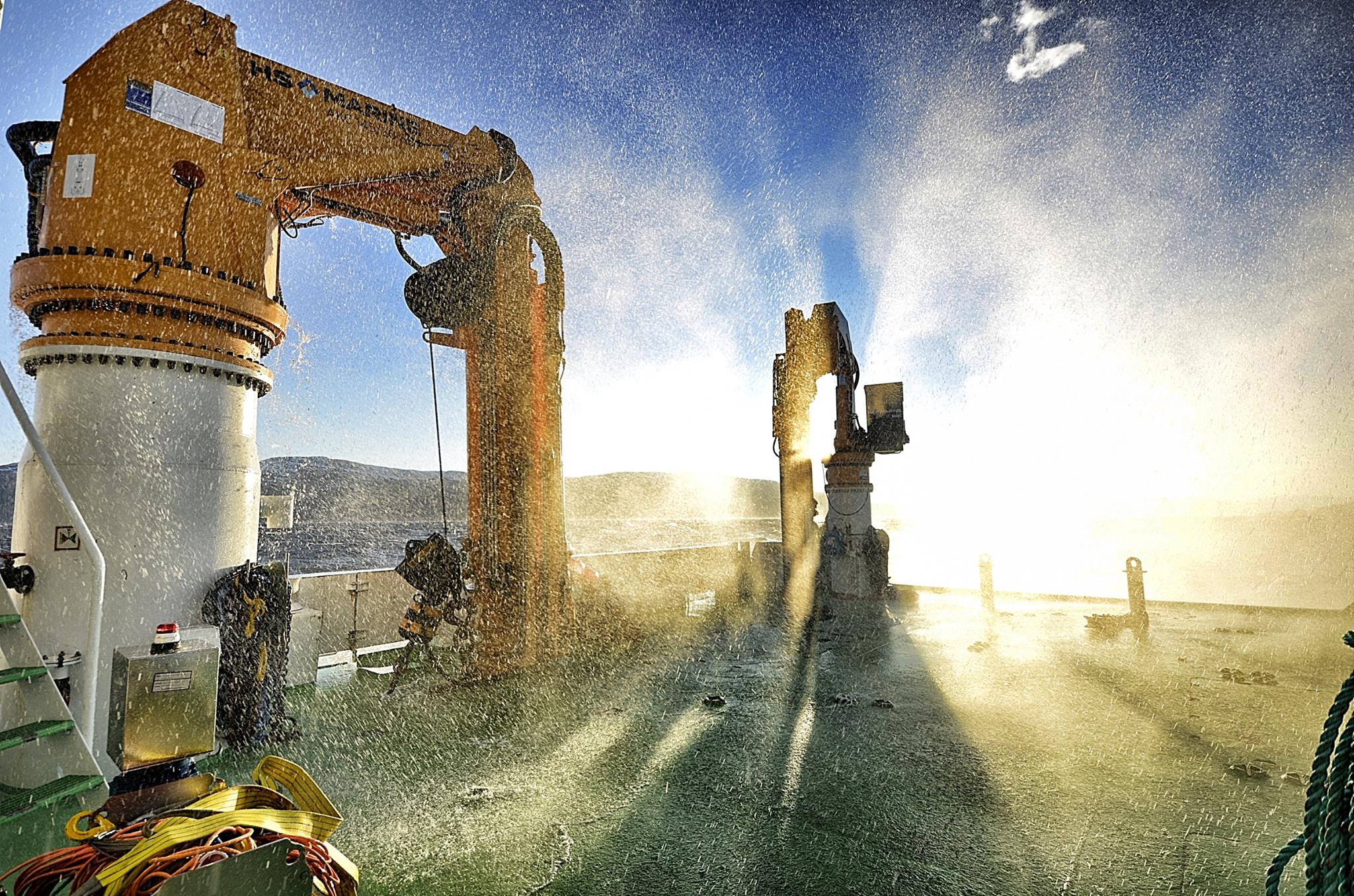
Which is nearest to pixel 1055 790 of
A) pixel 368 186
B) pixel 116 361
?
pixel 116 361

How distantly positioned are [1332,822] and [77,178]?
7623 mm

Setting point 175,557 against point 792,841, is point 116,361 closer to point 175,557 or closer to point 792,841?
point 175,557

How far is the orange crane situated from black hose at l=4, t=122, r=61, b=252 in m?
0.01

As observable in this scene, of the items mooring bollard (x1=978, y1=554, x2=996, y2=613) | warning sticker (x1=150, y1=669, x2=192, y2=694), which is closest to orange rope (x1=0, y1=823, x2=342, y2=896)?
warning sticker (x1=150, y1=669, x2=192, y2=694)

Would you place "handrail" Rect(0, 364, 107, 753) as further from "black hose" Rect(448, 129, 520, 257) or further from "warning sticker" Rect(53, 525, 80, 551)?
"black hose" Rect(448, 129, 520, 257)

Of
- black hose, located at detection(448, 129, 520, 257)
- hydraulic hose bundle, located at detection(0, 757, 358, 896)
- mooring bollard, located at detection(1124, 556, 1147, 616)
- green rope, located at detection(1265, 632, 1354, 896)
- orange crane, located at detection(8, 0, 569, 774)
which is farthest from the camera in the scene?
mooring bollard, located at detection(1124, 556, 1147, 616)

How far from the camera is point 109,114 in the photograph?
15.3 feet

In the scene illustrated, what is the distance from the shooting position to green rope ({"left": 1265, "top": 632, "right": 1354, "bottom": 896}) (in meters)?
1.63

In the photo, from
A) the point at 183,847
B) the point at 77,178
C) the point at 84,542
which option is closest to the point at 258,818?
the point at 183,847

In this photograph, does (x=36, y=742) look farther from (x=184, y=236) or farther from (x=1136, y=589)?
(x=1136, y=589)

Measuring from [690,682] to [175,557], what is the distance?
5006 millimetres

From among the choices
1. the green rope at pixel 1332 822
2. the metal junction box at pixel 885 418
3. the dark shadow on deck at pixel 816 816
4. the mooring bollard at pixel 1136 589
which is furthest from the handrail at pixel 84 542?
the metal junction box at pixel 885 418

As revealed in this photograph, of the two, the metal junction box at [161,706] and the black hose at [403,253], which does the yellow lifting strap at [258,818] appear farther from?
the black hose at [403,253]

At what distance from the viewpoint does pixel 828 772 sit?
4625 mm
